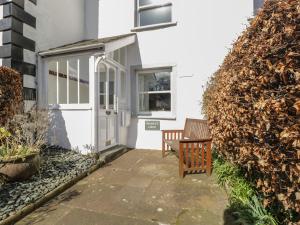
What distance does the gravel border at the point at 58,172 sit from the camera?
3.02m

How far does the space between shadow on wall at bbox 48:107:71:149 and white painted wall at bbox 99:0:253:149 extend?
2.26 meters

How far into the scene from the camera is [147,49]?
7.14 m

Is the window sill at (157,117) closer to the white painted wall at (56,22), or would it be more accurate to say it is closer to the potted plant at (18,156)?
the potted plant at (18,156)

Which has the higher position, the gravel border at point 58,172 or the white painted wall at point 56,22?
the white painted wall at point 56,22

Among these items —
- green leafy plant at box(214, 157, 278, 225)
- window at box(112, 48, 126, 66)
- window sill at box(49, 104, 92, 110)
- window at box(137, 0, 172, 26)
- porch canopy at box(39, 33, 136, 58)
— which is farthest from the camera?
window at box(137, 0, 172, 26)

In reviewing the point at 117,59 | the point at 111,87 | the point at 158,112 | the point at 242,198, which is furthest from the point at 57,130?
the point at 242,198

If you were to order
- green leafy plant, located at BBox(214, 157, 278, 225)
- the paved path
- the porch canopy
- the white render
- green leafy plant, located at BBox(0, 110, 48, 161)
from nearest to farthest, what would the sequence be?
green leafy plant, located at BBox(214, 157, 278, 225) < the paved path < green leafy plant, located at BBox(0, 110, 48, 161) < the porch canopy < the white render

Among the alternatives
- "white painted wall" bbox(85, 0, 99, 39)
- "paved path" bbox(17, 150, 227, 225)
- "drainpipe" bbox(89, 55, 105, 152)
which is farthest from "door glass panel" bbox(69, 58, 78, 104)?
"paved path" bbox(17, 150, 227, 225)

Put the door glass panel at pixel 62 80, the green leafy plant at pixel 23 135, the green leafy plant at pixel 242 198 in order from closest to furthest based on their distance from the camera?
the green leafy plant at pixel 242 198
the green leafy plant at pixel 23 135
the door glass panel at pixel 62 80

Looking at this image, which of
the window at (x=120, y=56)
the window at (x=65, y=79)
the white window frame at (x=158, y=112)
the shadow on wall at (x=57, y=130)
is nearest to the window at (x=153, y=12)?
the window at (x=120, y=56)

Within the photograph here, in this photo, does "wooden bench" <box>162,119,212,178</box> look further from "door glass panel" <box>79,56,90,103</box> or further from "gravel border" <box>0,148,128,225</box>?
"door glass panel" <box>79,56,90,103</box>

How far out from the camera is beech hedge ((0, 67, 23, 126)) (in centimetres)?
479

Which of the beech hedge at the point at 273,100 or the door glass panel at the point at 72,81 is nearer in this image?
the beech hedge at the point at 273,100

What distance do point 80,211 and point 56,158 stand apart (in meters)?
2.41
